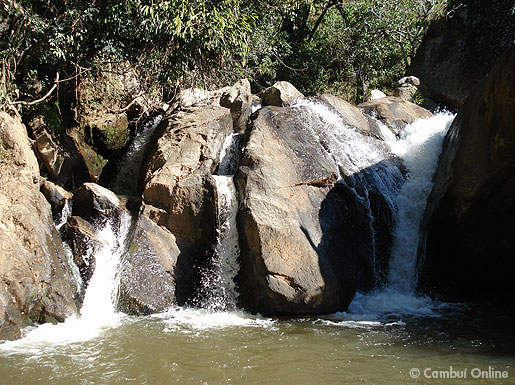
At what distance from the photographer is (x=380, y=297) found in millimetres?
8609

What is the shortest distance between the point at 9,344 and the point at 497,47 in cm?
1593

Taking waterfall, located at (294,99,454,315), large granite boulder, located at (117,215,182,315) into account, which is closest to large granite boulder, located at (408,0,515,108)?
waterfall, located at (294,99,454,315)

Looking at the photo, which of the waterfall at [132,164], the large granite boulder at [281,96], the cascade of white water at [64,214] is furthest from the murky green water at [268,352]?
the large granite boulder at [281,96]

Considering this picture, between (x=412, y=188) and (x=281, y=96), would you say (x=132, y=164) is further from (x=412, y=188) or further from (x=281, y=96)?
(x=412, y=188)

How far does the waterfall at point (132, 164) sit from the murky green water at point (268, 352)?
4023mm

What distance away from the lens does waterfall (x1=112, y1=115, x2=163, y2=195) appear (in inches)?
424

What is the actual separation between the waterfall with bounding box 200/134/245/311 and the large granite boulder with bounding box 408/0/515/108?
35.3 feet

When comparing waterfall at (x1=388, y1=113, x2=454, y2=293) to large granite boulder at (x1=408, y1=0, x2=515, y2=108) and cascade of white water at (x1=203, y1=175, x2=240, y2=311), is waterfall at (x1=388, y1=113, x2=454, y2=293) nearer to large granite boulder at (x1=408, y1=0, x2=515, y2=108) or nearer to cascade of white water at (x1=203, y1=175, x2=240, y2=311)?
cascade of white water at (x1=203, y1=175, x2=240, y2=311)

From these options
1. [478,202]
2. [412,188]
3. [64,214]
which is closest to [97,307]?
[64,214]

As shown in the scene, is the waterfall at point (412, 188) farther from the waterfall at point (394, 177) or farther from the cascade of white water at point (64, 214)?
the cascade of white water at point (64, 214)

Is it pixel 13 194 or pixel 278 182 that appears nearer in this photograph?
pixel 13 194

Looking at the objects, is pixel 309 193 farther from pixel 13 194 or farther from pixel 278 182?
pixel 13 194

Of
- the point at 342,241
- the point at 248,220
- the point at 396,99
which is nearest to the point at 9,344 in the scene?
the point at 248,220

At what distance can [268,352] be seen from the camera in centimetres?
595
